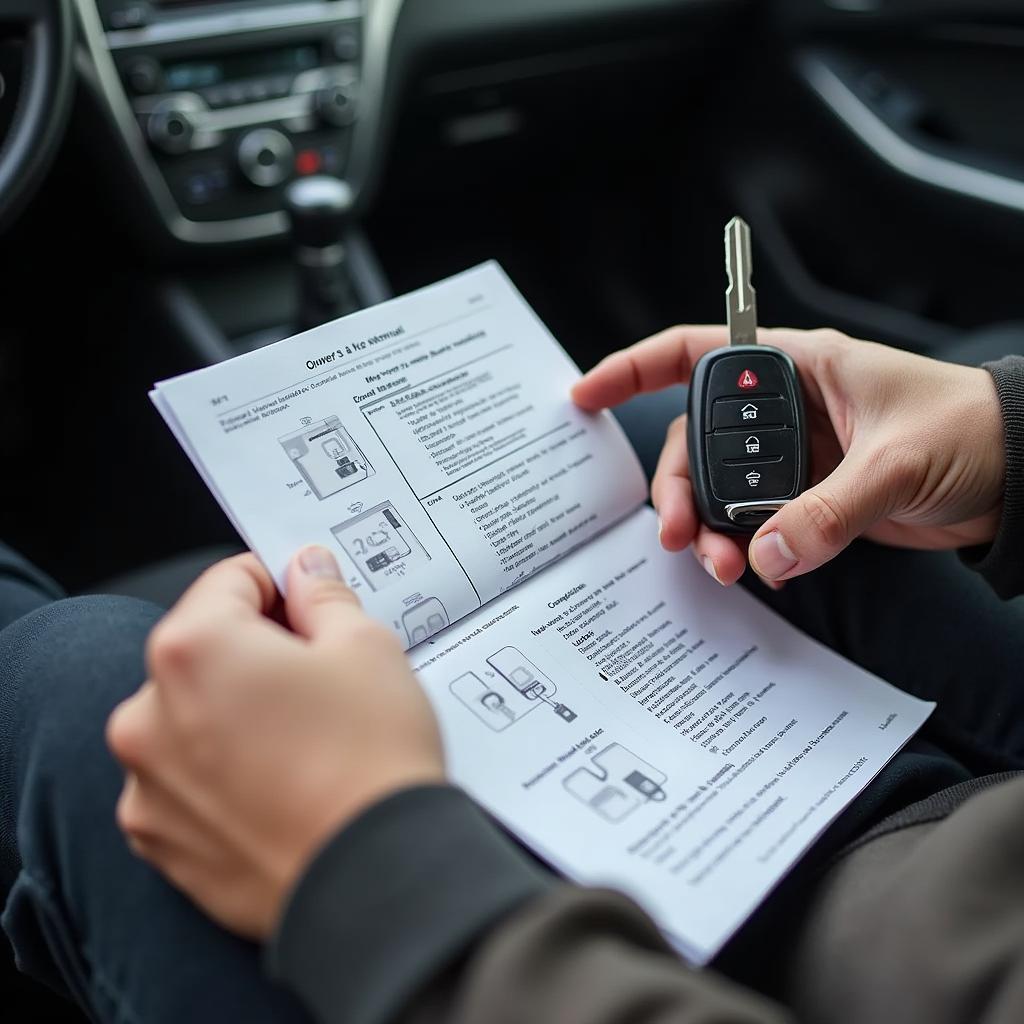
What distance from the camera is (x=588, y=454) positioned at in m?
0.67

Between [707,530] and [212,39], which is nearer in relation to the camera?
[707,530]

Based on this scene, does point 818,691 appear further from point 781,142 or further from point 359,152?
point 781,142

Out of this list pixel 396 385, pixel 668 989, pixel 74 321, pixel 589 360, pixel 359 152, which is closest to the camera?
pixel 668 989

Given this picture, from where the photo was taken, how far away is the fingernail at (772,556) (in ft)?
1.91

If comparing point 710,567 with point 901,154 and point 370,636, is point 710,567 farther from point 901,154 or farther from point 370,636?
point 901,154

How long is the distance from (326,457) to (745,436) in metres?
0.26

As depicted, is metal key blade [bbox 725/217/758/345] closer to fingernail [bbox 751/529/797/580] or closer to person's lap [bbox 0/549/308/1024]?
fingernail [bbox 751/529/797/580]

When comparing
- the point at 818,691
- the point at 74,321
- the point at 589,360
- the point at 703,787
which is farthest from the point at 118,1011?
the point at 589,360

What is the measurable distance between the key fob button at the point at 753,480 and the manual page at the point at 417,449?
0.07 metres

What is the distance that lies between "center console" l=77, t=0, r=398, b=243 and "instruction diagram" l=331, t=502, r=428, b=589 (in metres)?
0.65

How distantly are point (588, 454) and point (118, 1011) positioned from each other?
0.41 m

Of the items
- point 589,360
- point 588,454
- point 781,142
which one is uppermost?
point 588,454

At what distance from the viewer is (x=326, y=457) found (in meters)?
0.57

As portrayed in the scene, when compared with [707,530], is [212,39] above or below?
above
